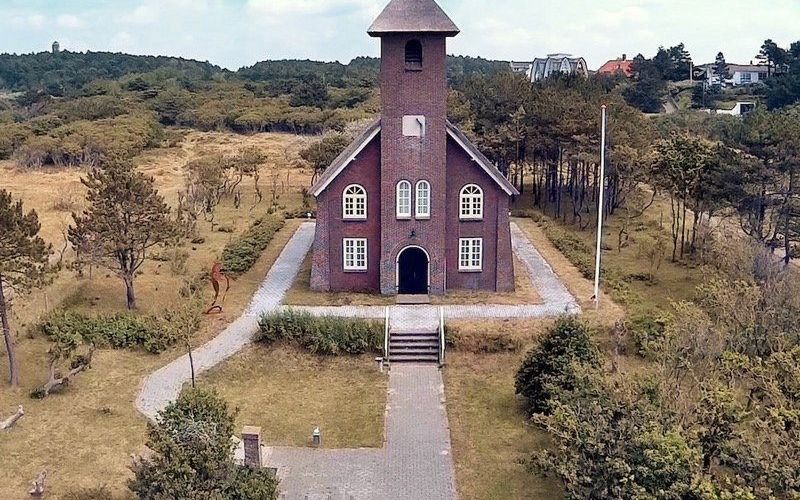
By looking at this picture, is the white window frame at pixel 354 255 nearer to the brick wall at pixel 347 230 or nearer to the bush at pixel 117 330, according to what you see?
the brick wall at pixel 347 230

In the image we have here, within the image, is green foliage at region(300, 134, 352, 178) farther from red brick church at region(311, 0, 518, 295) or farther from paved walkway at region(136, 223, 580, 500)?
red brick church at region(311, 0, 518, 295)

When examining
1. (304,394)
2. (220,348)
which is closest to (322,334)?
(304,394)

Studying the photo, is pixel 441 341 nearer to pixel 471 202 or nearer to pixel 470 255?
pixel 470 255

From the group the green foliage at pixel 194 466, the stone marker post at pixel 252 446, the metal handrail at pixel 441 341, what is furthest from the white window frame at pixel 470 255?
the green foliage at pixel 194 466

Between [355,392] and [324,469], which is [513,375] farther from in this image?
[324,469]

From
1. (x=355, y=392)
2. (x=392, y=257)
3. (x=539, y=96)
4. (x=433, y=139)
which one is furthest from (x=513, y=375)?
(x=539, y=96)

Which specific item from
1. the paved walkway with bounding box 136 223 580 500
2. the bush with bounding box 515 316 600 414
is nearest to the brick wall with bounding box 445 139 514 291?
the paved walkway with bounding box 136 223 580 500
